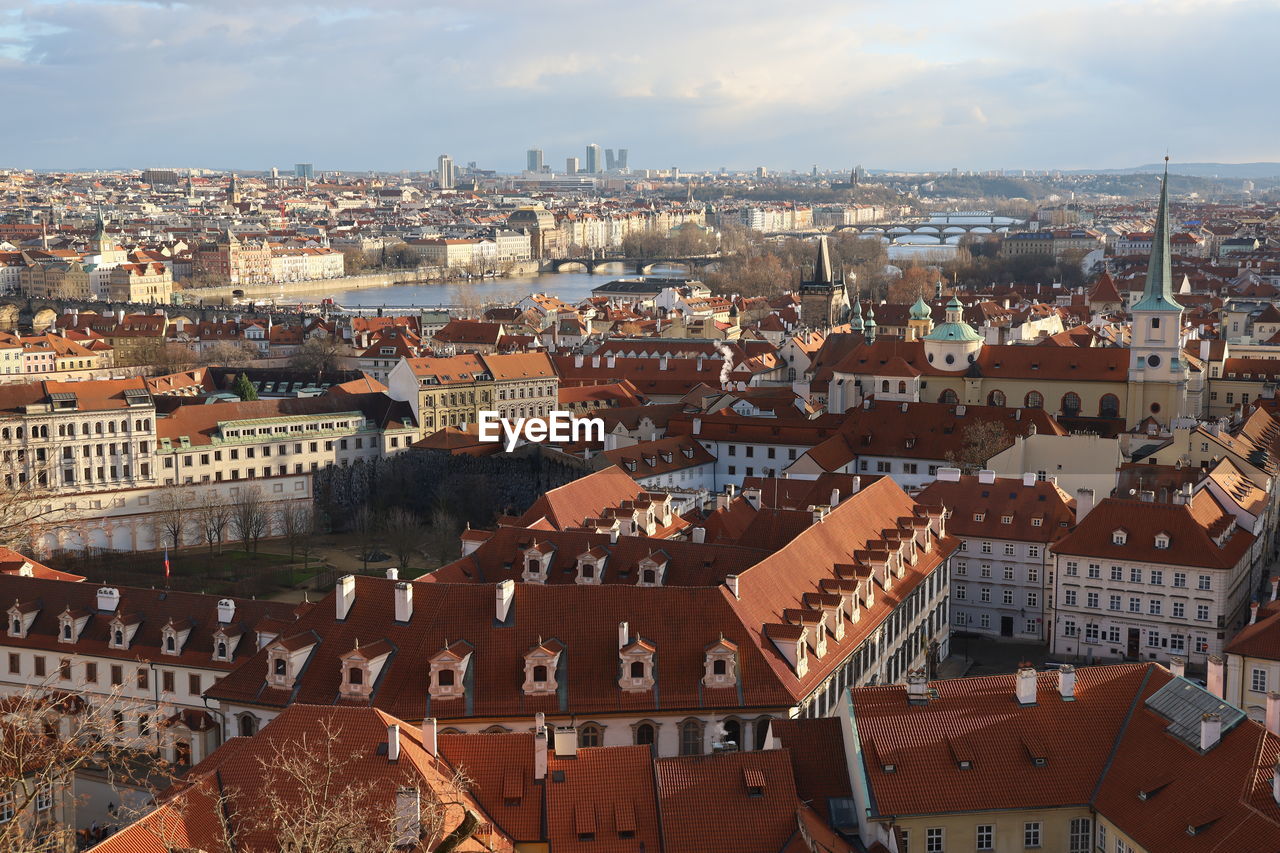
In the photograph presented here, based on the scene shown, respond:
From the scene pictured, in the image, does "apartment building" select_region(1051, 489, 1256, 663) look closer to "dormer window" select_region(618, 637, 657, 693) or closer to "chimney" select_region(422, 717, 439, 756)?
"dormer window" select_region(618, 637, 657, 693)

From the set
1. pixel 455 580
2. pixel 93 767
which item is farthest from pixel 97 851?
pixel 455 580

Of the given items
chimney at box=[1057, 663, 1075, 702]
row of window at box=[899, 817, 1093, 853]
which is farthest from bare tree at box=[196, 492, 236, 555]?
row of window at box=[899, 817, 1093, 853]

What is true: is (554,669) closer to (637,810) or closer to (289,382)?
(637,810)

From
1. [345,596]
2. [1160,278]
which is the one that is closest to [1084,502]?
[345,596]

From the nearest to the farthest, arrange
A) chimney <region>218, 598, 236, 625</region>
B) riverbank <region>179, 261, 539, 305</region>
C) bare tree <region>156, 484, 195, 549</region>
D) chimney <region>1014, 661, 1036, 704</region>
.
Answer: chimney <region>1014, 661, 1036, 704</region>, chimney <region>218, 598, 236, 625</region>, bare tree <region>156, 484, 195, 549</region>, riverbank <region>179, 261, 539, 305</region>

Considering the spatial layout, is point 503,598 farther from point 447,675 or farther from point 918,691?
point 918,691
